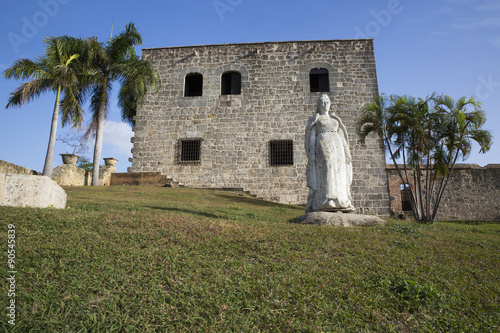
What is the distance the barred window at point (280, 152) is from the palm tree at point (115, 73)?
5.48m

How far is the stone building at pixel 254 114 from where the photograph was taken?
45.8ft

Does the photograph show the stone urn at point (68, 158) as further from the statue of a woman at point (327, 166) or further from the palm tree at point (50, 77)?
the statue of a woman at point (327, 166)

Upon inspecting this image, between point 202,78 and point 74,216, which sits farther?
point 202,78

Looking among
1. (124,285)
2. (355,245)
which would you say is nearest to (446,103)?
(355,245)

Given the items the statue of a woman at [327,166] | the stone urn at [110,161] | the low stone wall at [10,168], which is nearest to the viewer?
the statue of a woman at [327,166]

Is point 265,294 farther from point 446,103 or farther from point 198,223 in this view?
point 446,103

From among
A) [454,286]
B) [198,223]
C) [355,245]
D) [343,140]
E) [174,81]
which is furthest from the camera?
[174,81]

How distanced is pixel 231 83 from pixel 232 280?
12804 mm

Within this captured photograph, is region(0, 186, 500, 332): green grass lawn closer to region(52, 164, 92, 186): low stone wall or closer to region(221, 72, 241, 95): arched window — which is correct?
region(52, 164, 92, 186): low stone wall

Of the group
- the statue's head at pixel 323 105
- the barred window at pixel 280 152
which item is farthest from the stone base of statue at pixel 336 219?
the barred window at pixel 280 152

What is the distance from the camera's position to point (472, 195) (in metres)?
14.3

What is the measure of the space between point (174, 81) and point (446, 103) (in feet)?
34.3

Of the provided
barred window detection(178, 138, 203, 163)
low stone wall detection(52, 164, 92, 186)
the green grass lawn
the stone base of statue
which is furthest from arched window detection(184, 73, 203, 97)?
the green grass lawn

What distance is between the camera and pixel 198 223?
552 centimetres
